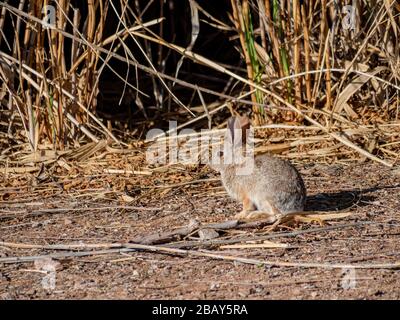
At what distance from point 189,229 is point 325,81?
97.4 inches

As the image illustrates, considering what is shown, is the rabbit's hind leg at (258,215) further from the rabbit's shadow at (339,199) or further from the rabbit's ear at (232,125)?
the rabbit's ear at (232,125)

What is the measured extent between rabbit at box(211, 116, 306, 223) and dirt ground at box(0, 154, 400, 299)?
0.14m

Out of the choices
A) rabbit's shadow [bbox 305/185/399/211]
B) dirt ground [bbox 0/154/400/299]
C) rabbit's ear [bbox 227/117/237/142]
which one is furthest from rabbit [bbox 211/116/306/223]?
rabbit's shadow [bbox 305/185/399/211]

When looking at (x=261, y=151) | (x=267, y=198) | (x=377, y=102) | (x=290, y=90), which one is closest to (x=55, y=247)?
(x=267, y=198)

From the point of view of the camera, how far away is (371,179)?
219 inches

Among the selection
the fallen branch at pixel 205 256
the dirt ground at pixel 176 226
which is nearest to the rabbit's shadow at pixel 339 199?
the dirt ground at pixel 176 226

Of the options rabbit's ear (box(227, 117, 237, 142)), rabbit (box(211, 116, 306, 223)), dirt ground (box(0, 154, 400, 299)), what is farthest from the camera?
rabbit's ear (box(227, 117, 237, 142))

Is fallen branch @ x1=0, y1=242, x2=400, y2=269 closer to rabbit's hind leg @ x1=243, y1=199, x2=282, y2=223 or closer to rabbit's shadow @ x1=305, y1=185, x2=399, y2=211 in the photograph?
rabbit's hind leg @ x1=243, y1=199, x2=282, y2=223

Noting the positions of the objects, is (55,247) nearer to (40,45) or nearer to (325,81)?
(40,45)

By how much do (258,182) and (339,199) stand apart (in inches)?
23.6

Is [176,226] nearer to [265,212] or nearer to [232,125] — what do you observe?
[265,212]

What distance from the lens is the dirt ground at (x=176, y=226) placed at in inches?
154

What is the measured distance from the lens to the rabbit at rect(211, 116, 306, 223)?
187 inches

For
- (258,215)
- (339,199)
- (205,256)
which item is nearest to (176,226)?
(258,215)
